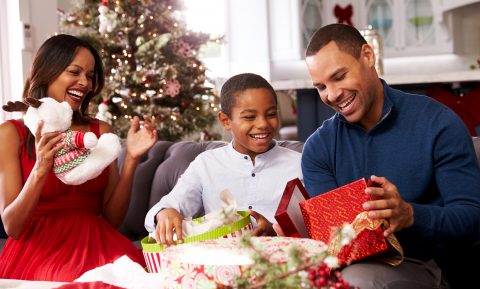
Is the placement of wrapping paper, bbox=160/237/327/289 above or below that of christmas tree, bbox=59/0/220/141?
below

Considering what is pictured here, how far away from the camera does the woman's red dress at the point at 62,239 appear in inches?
79.8

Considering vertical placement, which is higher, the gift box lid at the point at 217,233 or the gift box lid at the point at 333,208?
the gift box lid at the point at 333,208

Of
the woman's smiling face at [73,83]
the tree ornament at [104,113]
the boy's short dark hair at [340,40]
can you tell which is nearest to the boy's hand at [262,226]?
the boy's short dark hair at [340,40]

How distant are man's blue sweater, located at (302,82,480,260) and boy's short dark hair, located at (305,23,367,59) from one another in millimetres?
122

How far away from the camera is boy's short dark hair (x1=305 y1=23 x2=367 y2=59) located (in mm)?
1636

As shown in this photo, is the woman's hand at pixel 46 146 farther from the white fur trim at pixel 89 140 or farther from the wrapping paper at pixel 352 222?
the wrapping paper at pixel 352 222

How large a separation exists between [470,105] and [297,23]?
3.17 metres

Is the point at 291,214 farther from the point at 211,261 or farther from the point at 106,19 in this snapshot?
the point at 106,19

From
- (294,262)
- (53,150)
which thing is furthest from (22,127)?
(294,262)

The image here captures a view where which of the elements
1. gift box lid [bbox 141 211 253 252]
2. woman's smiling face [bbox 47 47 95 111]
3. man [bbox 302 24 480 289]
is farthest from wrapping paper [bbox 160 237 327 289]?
woman's smiling face [bbox 47 47 95 111]

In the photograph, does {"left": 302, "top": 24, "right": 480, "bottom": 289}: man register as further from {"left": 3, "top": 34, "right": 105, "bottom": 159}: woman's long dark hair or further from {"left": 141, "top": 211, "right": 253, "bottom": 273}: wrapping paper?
{"left": 3, "top": 34, "right": 105, "bottom": 159}: woman's long dark hair

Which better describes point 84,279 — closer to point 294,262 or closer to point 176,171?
point 294,262

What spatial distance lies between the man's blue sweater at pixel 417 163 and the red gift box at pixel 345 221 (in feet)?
0.42

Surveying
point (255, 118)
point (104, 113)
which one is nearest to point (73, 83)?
point (255, 118)
